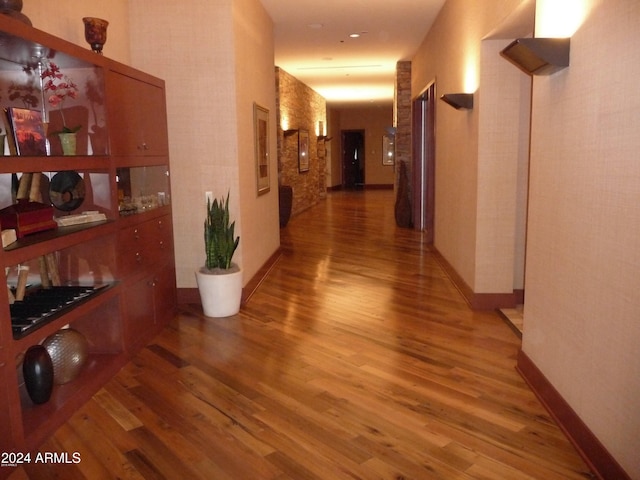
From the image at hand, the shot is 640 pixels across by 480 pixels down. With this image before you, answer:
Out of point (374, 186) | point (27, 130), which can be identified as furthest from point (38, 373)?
point (374, 186)

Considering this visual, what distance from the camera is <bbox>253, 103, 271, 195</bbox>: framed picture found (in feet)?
18.4

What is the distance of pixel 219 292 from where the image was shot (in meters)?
4.50

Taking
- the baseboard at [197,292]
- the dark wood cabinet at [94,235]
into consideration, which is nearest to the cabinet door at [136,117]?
the dark wood cabinet at [94,235]

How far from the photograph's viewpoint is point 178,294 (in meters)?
5.02

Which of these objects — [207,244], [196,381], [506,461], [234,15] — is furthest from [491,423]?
[234,15]

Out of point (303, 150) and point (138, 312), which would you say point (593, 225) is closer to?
point (138, 312)

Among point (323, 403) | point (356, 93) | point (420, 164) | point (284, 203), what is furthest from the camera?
point (356, 93)

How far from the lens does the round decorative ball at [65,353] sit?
2992mm

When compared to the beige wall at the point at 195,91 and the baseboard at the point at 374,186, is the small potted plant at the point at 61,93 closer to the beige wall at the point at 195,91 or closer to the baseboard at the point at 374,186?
the beige wall at the point at 195,91

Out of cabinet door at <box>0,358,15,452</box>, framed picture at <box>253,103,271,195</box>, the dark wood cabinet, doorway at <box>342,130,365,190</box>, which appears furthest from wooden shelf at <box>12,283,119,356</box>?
doorway at <box>342,130,365,190</box>

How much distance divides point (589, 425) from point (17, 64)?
3.53 meters

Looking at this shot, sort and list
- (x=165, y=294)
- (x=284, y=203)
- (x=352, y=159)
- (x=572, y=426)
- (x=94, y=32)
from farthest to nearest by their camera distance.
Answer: (x=352, y=159), (x=284, y=203), (x=165, y=294), (x=94, y=32), (x=572, y=426)

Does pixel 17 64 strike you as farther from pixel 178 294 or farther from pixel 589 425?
pixel 589 425

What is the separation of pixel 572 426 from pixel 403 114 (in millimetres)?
8358
